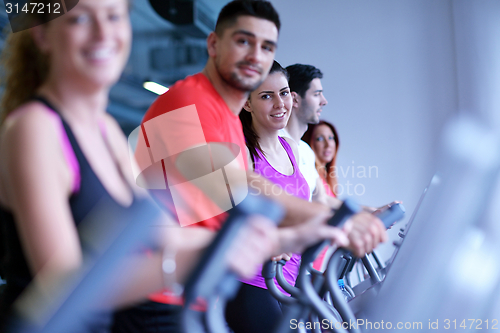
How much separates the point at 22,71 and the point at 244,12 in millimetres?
801

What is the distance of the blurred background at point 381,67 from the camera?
4.73 m

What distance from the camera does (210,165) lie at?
122cm

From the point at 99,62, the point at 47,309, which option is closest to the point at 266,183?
the point at 99,62

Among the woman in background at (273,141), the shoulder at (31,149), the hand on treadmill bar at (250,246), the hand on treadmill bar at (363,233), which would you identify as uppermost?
the hand on treadmill bar at (250,246)

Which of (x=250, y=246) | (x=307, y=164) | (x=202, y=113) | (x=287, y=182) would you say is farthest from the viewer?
(x=307, y=164)

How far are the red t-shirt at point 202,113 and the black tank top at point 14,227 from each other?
19.5 inches

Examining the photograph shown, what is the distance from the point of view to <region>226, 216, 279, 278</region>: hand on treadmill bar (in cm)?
56

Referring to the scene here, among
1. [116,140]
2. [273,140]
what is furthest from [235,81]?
[273,140]

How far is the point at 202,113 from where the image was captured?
130cm

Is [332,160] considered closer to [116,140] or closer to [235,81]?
[235,81]

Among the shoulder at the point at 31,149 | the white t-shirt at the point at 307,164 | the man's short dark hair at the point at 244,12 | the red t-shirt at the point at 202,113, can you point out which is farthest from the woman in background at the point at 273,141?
the shoulder at the point at 31,149

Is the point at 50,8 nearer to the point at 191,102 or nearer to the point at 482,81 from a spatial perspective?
the point at 191,102

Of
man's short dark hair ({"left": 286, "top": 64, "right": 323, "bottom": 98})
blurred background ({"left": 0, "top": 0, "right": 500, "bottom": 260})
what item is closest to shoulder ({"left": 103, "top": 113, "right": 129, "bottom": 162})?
man's short dark hair ({"left": 286, "top": 64, "right": 323, "bottom": 98})

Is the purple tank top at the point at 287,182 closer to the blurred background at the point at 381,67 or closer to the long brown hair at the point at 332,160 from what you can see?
the long brown hair at the point at 332,160
